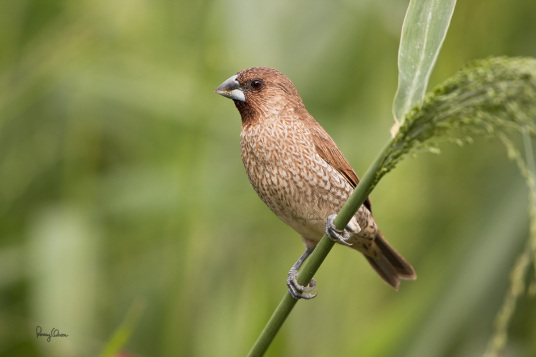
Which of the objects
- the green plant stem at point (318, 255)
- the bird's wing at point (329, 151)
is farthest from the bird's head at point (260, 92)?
the green plant stem at point (318, 255)

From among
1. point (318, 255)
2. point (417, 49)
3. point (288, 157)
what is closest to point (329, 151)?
point (288, 157)

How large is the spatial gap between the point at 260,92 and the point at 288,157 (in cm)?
25

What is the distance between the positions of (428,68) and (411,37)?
78 mm

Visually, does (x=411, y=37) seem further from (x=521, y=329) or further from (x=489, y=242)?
(x=521, y=329)

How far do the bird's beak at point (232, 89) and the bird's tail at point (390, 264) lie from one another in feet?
2.50

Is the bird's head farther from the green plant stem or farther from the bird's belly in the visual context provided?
the green plant stem

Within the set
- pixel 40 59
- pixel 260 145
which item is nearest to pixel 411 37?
pixel 260 145

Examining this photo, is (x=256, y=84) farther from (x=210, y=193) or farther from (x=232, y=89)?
(x=210, y=193)

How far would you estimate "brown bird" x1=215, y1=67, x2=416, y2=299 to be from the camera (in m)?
2.46

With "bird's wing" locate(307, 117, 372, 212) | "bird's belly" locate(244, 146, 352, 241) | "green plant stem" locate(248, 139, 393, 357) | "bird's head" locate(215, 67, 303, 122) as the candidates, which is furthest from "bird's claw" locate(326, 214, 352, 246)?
"bird's head" locate(215, 67, 303, 122)

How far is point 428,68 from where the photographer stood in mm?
1398

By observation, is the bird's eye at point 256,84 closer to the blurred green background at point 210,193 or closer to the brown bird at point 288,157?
the brown bird at point 288,157

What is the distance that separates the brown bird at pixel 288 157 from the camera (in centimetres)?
246

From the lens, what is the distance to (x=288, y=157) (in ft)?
8.14
